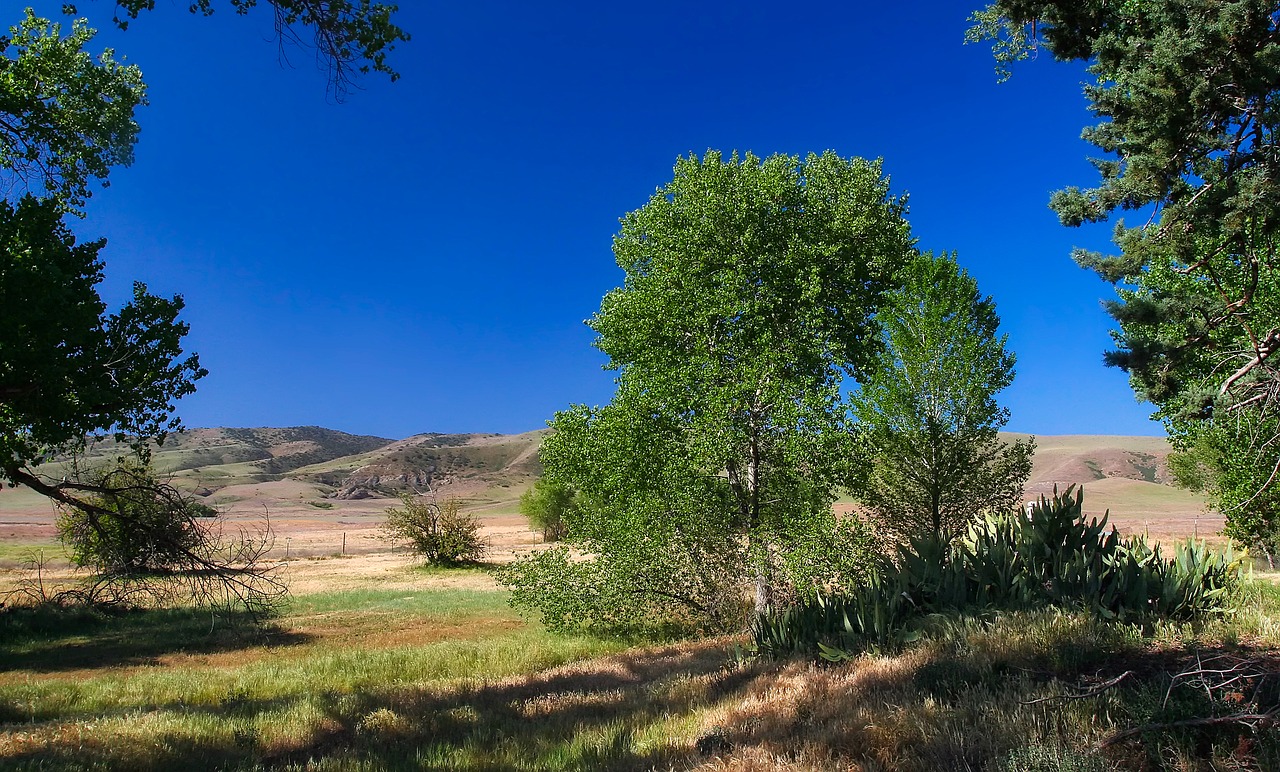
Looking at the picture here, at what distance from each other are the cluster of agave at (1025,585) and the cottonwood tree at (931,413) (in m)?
9.99

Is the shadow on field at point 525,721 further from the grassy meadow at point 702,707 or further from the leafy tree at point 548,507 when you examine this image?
the leafy tree at point 548,507

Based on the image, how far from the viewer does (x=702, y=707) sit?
7512 millimetres

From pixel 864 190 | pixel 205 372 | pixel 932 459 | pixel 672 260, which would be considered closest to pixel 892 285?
pixel 864 190

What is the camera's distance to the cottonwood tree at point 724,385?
52.1 ft

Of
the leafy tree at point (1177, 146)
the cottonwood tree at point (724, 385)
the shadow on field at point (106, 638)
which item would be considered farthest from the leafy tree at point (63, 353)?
the leafy tree at point (1177, 146)

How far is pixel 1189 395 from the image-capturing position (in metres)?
10.8

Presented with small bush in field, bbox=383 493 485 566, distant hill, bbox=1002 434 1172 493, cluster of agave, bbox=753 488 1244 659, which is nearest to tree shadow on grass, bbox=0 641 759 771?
cluster of agave, bbox=753 488 1244 659

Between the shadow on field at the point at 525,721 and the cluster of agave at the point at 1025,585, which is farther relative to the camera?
the cluster of agave at the point at 1025,585

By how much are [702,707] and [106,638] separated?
22.5 meters

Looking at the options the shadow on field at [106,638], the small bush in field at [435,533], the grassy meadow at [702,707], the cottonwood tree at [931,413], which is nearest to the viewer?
the grassy meadow at [702,707]

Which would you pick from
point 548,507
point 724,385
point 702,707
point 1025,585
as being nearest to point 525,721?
point 702,707

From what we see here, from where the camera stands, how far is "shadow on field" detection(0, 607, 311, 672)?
17438 millimetres

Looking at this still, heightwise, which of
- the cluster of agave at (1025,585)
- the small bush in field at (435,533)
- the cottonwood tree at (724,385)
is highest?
the cottonwood tree at (724,385)

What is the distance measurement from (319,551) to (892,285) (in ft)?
189
